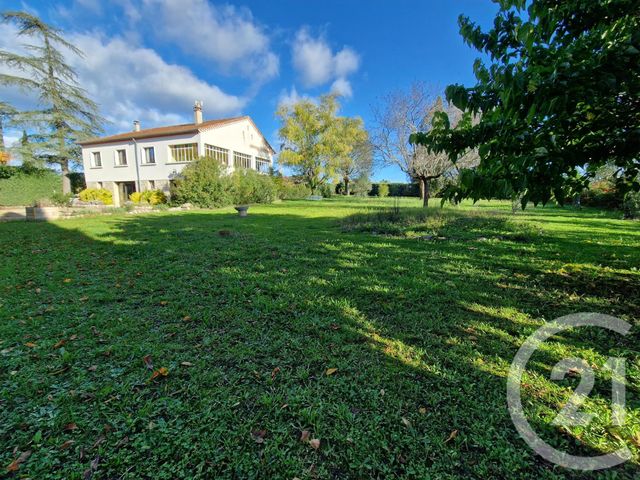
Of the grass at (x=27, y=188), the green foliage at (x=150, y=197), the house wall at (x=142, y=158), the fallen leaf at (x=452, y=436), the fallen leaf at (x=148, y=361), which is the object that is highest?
the house wall at (x=142, y=158)

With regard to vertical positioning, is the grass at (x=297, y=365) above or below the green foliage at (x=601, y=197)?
below

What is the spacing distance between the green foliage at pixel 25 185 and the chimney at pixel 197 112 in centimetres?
1290

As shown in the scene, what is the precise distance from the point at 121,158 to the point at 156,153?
4055mm

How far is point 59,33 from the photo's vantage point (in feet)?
76.7

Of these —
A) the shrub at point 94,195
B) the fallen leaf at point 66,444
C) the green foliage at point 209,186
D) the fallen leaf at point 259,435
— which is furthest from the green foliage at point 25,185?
the fallen leaf at point 259,435

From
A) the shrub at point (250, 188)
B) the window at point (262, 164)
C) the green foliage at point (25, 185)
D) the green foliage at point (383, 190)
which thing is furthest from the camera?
the green foliage at point (383, 190)

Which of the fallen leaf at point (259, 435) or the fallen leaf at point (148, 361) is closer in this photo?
the fallen leaf at point (259, 435)

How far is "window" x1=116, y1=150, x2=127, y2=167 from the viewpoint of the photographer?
2456cm

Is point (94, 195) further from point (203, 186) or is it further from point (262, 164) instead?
point (262, 164)

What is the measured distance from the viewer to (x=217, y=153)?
24.3 m

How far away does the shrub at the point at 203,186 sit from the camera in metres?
18.8

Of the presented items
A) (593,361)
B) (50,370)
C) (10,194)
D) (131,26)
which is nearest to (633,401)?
(593,361)

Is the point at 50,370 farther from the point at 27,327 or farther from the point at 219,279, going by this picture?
the point at 219,279

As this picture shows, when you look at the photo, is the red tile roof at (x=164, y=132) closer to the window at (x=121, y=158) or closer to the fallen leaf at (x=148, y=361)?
the window at (x=121, y=158)
